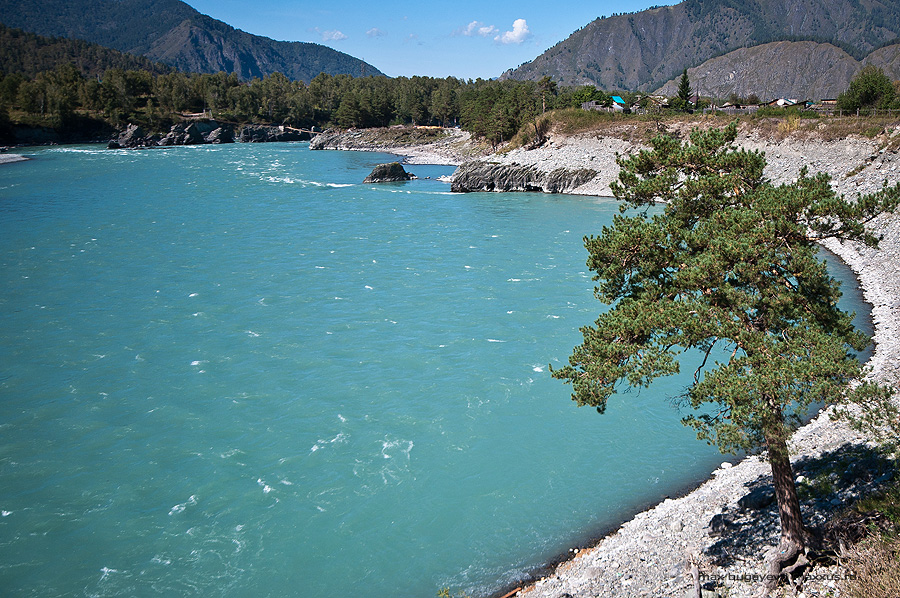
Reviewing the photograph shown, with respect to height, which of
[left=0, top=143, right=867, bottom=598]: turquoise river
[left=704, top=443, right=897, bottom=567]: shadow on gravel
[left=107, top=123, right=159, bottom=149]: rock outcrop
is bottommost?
[left=0, top=143, right=867, bottom=598]: turquoise river

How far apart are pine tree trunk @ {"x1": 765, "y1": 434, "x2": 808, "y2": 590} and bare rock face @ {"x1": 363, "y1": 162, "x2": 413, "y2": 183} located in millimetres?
83227

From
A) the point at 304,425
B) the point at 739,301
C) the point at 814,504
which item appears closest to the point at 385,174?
the point at 304,425

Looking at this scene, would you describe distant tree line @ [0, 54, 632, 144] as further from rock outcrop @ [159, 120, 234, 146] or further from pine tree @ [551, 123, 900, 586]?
pine tree @ [551, 123, 900, 586]

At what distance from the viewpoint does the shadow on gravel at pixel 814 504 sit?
12.9 metres

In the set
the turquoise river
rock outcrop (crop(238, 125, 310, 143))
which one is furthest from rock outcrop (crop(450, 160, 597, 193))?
rock outcrop (crop(238, 125, 310, 143))

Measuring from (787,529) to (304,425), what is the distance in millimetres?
17215

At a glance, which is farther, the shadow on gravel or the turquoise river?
the turquoise river

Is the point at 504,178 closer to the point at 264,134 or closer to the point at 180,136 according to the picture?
the point at 180,136

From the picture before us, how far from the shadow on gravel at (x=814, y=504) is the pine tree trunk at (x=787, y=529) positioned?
1.81 feet

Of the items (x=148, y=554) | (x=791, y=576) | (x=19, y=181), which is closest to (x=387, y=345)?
(x=148, y=554)

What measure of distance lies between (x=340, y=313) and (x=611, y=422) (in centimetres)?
1820

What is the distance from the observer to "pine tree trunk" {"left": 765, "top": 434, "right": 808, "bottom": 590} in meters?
11.3

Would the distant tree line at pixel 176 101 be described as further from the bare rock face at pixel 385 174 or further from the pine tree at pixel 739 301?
the pine tree at pixel 739 301

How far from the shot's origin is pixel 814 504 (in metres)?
14.2
